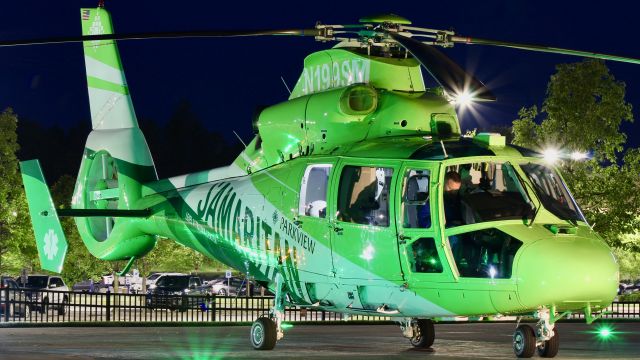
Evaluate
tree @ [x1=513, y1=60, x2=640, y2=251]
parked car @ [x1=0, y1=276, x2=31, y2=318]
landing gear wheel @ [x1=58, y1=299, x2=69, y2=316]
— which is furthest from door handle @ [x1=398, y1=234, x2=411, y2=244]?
tree @ [x1=513, y1=60, x2=640, y2=251]

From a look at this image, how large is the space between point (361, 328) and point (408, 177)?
422 inches

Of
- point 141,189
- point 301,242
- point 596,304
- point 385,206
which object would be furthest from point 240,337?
point 596,304

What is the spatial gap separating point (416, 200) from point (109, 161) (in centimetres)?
980

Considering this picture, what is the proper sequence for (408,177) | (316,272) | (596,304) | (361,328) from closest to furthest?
(596,304) < (408,177) < (316,272) < (361,328)

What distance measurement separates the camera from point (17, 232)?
42312 mm

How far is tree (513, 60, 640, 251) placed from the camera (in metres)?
32.9

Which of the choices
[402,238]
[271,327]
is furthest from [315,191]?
[271,327]

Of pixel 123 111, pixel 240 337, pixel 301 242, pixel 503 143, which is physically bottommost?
pixel 240 337

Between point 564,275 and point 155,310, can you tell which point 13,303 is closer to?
point 155,310

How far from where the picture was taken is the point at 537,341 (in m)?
14.3

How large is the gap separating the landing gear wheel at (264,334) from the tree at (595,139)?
1824 centimetres

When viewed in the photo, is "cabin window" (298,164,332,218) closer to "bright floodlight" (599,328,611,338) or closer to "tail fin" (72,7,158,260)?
"tail fin" (72,7,158,260)

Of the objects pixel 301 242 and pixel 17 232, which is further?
pixel 17 232

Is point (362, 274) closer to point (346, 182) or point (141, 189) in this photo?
point (346, 182)
